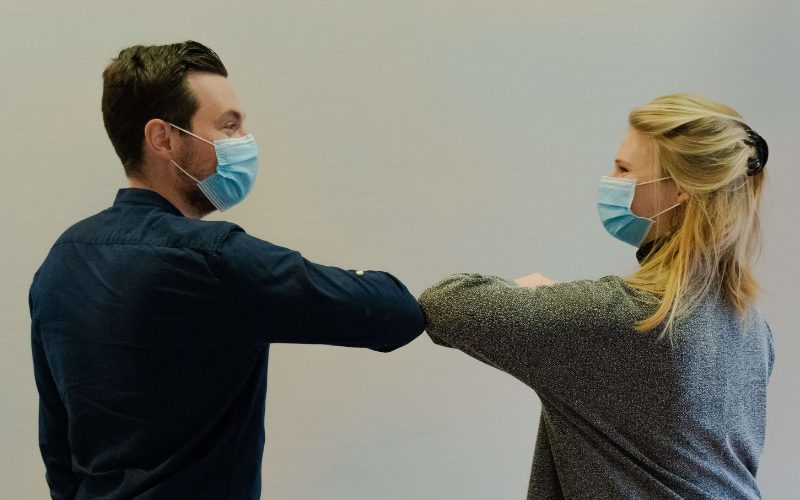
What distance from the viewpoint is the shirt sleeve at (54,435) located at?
1.12 metres

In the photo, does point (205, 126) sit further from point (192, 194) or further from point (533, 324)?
point (533, 324)

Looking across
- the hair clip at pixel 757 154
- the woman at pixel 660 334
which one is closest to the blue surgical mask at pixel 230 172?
the woman at pixel 660 334

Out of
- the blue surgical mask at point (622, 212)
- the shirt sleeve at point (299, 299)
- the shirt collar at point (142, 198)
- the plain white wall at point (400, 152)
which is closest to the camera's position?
the shirt sleeve at point (299, 299)

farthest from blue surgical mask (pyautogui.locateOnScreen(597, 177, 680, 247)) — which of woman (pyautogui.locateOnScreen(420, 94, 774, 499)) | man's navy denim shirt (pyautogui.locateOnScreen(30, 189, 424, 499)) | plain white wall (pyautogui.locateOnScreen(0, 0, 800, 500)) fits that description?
plain white wall (pyautogui.locateOnScreen(0, 0, 800, 500))

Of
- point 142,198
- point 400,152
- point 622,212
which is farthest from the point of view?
point 400,152

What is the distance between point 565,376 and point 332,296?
1.19 ft

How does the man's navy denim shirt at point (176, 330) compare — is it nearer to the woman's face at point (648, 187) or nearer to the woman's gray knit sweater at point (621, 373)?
the woman's gray knit sweater at point (621, 373)

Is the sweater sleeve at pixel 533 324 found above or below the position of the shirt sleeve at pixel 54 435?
above

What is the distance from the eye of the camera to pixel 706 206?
1087mm

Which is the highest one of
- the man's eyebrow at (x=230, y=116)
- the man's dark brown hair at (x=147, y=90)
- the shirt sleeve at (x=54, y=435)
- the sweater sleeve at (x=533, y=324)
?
the man's dark brown hair at (x=147, y=90)

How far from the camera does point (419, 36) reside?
171 centimetres

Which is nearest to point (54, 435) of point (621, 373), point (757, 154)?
point (621, 373)

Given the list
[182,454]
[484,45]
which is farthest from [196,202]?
[484,45]

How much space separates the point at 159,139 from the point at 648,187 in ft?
2.54
